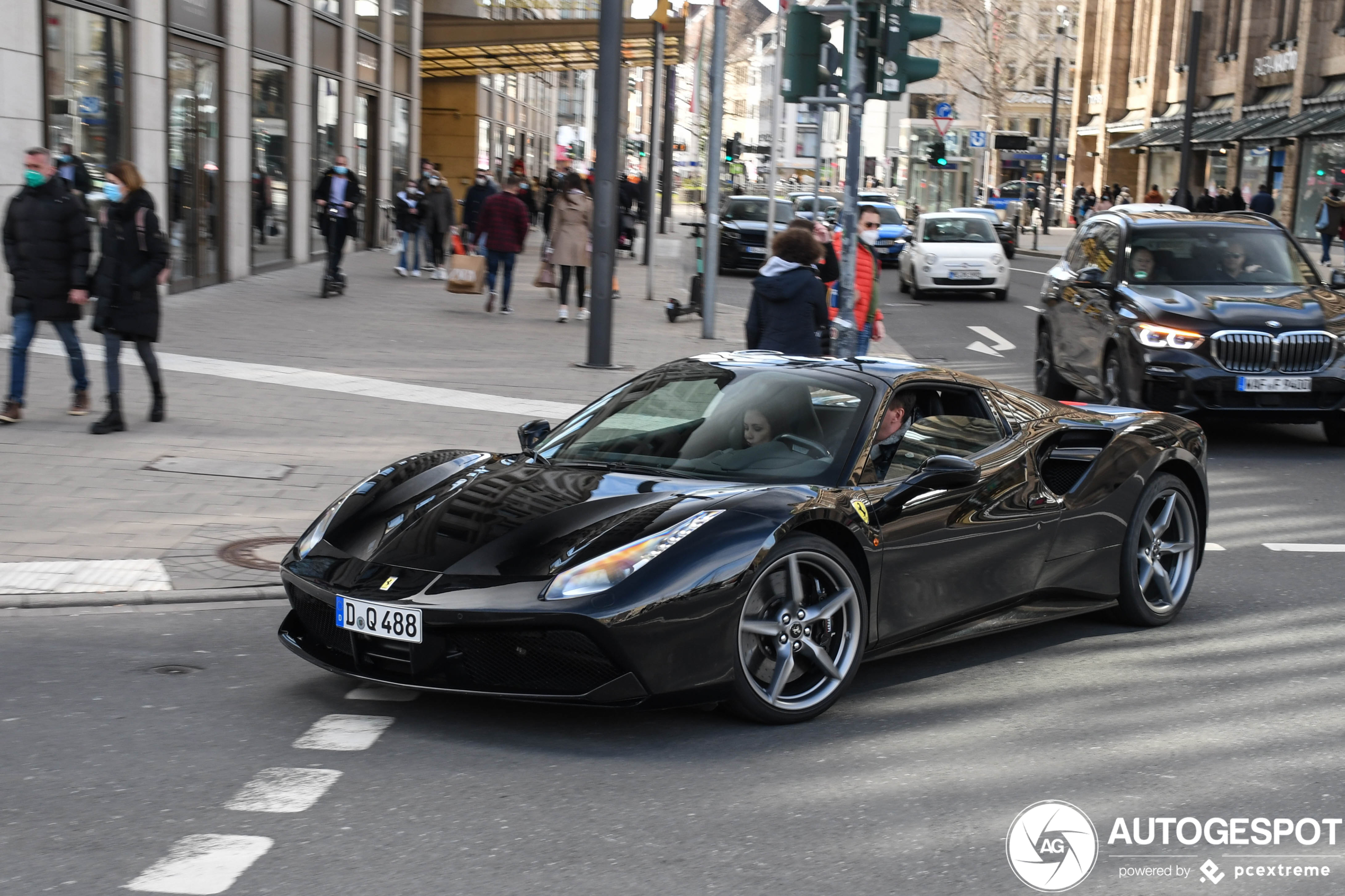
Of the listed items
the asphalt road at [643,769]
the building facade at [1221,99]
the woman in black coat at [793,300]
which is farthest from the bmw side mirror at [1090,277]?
the building facade at [1221,99]

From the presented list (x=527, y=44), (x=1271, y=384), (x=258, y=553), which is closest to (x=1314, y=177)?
(x=527, y=44)

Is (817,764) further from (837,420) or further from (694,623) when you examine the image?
(837,420)

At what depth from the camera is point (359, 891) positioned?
3.74m

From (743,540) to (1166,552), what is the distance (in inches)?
106

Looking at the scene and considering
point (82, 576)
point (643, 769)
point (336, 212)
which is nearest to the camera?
point (643, 769)

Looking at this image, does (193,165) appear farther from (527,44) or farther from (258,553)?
(527,44)

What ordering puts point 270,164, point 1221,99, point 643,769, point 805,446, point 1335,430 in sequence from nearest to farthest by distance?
1. point 643,769
2. point 805,446
3. point 1335,430
4. point 270,164
5. point 1221,99

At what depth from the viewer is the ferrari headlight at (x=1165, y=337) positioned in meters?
11.8

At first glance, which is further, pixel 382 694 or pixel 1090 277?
pixel 1090 277

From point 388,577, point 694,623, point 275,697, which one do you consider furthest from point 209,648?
point 694,623

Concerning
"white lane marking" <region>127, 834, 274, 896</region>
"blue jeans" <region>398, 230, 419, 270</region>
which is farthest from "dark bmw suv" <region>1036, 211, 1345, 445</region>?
"blue jeans" <region>398, 230, 419, 270</region>

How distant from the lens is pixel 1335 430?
12430 millimetres

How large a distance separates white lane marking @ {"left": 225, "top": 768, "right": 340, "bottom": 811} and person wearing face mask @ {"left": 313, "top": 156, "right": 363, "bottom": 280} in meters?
17.9

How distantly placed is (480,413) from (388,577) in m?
7.38
